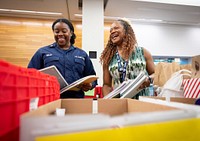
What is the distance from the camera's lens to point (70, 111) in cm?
78

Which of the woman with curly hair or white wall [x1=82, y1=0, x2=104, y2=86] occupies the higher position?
white wall [x1=82, y1=0, x2=104, y2=86]

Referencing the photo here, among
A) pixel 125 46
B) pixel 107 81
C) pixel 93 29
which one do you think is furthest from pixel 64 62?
pixel 93 29

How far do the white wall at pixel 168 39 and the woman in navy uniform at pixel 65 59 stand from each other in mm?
3668

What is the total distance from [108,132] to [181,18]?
16.7ft

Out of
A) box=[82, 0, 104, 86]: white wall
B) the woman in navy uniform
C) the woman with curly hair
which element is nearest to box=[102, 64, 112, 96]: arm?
Answer: the woman with curly hair

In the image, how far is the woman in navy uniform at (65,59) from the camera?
138 cm

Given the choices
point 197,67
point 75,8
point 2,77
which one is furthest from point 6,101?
point 75,8

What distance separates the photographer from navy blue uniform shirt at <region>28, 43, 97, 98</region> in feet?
4.50

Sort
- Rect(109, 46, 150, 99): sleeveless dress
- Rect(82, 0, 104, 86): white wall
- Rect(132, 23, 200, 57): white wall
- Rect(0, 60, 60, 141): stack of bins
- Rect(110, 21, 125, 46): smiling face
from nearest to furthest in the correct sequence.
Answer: Rect(0, 60, 60, 141): stack of bins, Rect(109, 46, 150, 99): sleeveless dress, Rect(110, 21, 125, 46): smiling face, Rect(82, 0, 104, 86): white wall, Rect(132, 23, 200, 57): white wall

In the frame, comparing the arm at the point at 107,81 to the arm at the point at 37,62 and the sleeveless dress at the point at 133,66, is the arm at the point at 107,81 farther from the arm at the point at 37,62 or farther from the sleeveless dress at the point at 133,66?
the arm at the point at 37,62

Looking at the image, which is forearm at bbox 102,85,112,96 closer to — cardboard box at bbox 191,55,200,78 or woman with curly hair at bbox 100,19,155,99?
woman with curly hair at bbox 100,19,155,99

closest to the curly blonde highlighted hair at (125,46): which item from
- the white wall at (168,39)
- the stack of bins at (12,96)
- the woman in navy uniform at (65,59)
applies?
the woman in navy uniform at (65,59)

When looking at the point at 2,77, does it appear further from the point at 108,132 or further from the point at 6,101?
the point at 108,132

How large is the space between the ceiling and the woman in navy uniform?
236 centimetres
